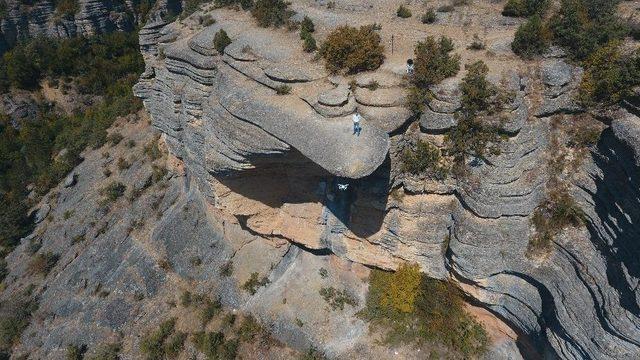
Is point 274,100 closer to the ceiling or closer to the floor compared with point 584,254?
closer to the ceiling

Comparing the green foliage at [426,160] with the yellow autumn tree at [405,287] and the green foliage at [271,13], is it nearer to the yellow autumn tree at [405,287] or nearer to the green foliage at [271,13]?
the yellow autumn tree at [405,287]

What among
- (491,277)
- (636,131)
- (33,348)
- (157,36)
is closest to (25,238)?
(33,348)

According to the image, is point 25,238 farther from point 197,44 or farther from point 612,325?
point 612,325

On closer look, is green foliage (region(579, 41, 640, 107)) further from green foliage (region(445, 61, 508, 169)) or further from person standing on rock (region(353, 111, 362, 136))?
person standing on rock (region(353, 111, 362, 136))

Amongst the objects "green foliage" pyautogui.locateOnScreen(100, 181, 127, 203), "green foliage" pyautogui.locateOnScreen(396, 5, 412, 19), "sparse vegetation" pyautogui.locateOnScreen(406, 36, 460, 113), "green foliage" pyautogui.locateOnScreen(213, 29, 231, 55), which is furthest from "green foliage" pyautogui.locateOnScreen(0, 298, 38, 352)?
"green foliage" pyautogui.locateOnScreen(396, 5, 412, 19)

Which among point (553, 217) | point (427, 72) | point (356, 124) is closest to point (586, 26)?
point (427, 72)
